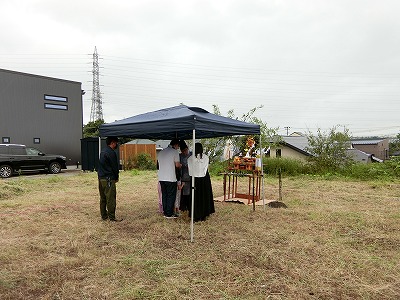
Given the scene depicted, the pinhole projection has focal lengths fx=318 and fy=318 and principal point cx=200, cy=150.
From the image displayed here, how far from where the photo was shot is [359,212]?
6305 mm

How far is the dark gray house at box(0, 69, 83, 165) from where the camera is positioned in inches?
680

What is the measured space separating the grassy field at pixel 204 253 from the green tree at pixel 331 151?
715cm

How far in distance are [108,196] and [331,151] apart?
11.3 meters

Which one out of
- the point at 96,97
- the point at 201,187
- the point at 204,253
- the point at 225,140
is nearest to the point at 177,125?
the point at 201,187

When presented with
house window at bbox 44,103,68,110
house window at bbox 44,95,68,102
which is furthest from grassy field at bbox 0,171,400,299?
house window at bbox 44,95,68,102

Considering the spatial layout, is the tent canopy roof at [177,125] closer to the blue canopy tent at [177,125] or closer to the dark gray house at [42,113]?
the blue canopy tent at [177,125]

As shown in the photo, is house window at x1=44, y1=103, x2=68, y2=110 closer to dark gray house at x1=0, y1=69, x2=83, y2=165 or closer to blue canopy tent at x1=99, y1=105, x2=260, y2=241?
dark gray house at x1=0, y1=69, x2=83, y2=165

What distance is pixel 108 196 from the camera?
557 cm

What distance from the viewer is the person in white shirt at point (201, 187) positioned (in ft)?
17.5

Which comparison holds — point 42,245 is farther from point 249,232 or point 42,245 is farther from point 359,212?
point 359,212

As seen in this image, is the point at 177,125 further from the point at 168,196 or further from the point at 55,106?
the point at 55,106

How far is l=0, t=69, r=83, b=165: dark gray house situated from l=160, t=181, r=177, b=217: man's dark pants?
14848mm

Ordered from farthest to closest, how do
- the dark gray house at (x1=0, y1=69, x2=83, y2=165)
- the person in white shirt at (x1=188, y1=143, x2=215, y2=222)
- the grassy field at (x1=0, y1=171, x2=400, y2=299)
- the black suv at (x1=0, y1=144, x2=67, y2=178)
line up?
1. the dark gray house at (x1=0, y1=69, x2=83, y2=165)
2. the black suv at (x1=0, y1=144, x2=67, y2=178)
3. the person in white shirt at (x1=188, y1=143, x2=215, y2=222)
4. the grassy field at (x1=0, y1=171, x2=400, y2=299)

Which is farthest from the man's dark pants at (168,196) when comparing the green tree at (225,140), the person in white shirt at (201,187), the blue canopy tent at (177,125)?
the green tree at (225,140)
